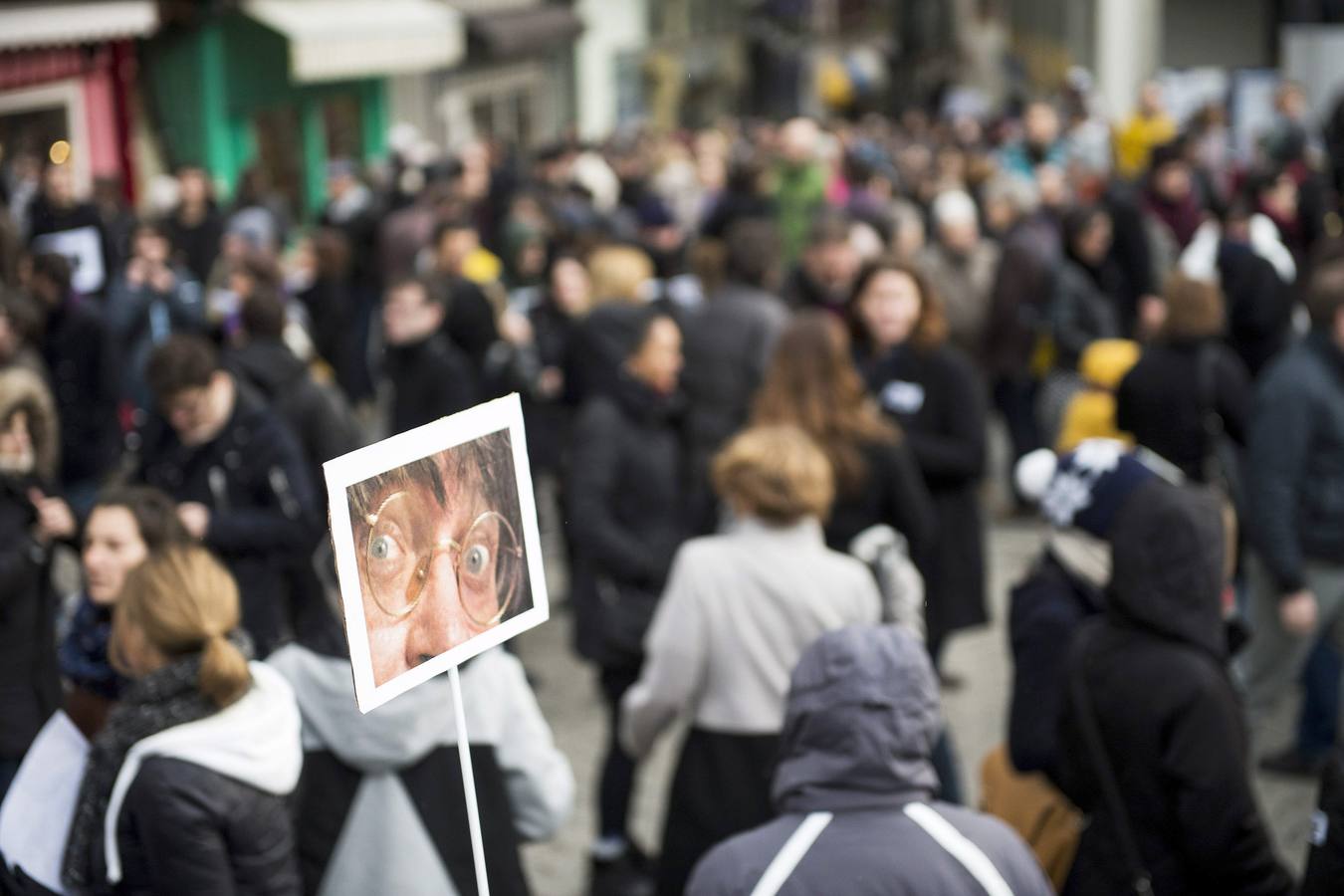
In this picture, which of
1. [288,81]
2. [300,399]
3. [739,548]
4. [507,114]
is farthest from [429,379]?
[507,114]

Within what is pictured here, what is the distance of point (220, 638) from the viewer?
10.5 feet

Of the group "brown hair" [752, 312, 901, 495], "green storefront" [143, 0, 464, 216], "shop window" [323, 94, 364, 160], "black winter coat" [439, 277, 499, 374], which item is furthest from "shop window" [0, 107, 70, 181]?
"brown hair" [752, 312, 901, 495]

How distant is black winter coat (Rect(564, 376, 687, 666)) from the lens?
5.20 m

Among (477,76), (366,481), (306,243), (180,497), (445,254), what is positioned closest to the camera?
(366,481)

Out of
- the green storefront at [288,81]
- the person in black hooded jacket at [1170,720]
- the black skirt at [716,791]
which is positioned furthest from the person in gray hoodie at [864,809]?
the green storefront at [288,81]

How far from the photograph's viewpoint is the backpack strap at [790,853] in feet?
8.67

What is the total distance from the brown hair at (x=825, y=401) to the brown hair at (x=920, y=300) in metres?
0.85

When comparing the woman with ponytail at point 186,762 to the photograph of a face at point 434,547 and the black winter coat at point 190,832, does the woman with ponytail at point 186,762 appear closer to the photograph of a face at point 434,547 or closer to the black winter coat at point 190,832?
the black winter coat at point 190,832

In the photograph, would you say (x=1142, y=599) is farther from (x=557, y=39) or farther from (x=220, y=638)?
(x=557, y=39)

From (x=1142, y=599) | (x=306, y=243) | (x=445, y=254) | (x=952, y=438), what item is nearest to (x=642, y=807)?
(x=952, y=438)

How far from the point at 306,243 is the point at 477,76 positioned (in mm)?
12369

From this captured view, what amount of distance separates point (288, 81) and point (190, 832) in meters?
15.2

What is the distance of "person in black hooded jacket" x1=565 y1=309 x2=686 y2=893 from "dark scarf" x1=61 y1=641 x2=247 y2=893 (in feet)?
7.05

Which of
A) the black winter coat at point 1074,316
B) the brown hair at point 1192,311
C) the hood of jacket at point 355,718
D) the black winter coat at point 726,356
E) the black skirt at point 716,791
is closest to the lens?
the hood of jacket at point 355,718
